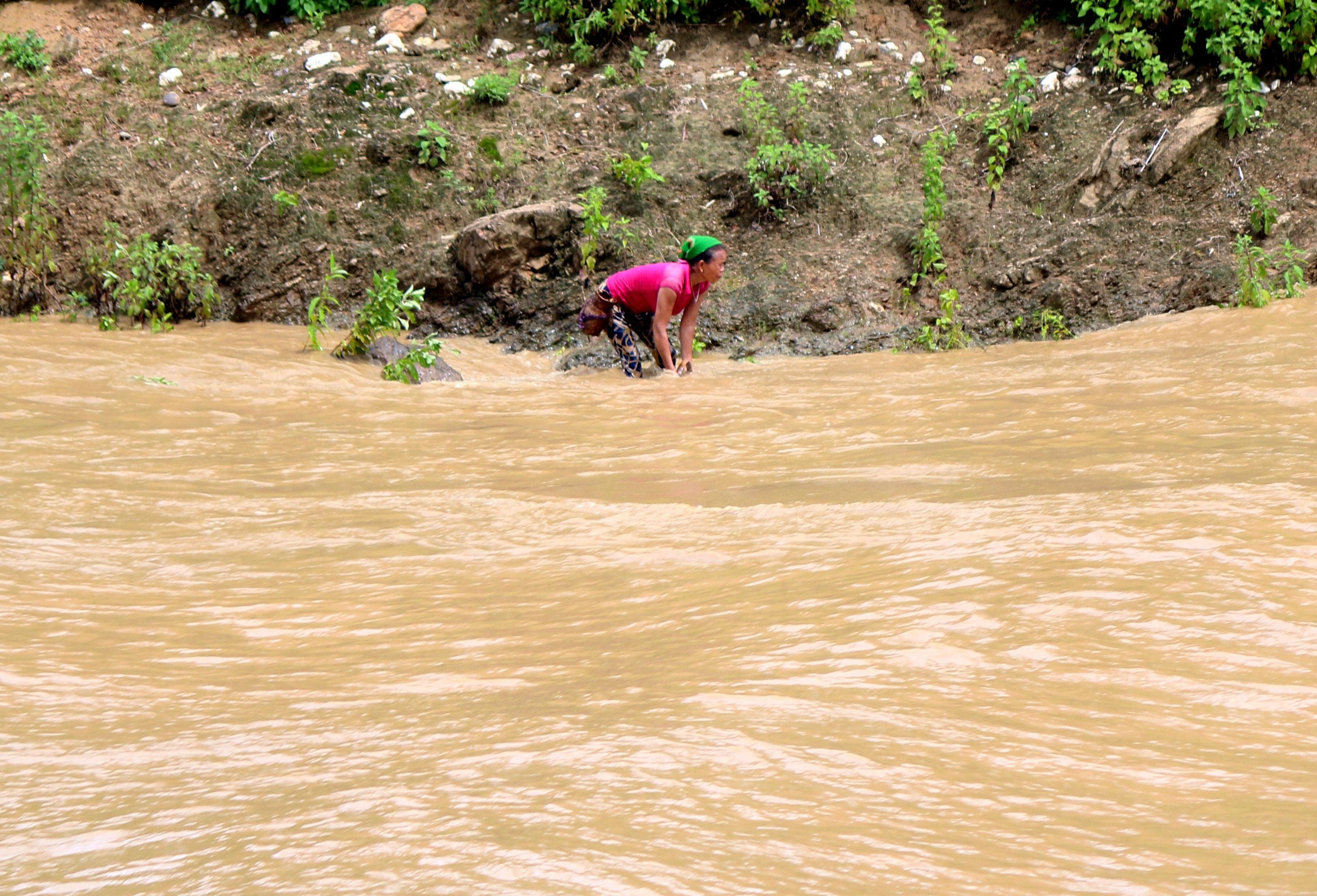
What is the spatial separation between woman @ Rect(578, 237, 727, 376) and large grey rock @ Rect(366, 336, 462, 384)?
102cm

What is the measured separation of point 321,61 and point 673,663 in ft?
33.0

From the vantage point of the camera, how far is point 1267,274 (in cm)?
787

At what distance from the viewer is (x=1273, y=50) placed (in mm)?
9188

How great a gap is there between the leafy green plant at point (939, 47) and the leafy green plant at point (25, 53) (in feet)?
29.0

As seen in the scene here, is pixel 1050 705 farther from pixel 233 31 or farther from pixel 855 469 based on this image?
pixel 233 31

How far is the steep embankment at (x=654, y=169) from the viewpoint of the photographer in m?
8.67

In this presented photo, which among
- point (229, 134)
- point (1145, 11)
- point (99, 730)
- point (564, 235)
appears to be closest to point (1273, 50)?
point (1145, 11)

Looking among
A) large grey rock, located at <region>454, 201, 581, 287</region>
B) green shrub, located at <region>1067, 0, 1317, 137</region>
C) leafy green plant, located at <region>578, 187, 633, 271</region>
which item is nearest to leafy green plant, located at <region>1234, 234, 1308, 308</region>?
green shrub, located at <region>1067, 0, 1317, 137</region>

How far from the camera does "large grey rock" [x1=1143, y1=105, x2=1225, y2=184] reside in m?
8.79

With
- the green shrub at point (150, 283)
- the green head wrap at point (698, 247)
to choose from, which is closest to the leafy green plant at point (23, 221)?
the green shrub at point (150, 283)

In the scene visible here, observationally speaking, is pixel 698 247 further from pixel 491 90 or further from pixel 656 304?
pixel 491 90

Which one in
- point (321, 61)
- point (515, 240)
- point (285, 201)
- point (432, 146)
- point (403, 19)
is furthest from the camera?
point (403, 19)

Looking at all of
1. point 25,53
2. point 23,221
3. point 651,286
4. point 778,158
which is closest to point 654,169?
point 778,158

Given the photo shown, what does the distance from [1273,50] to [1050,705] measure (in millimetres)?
9460
